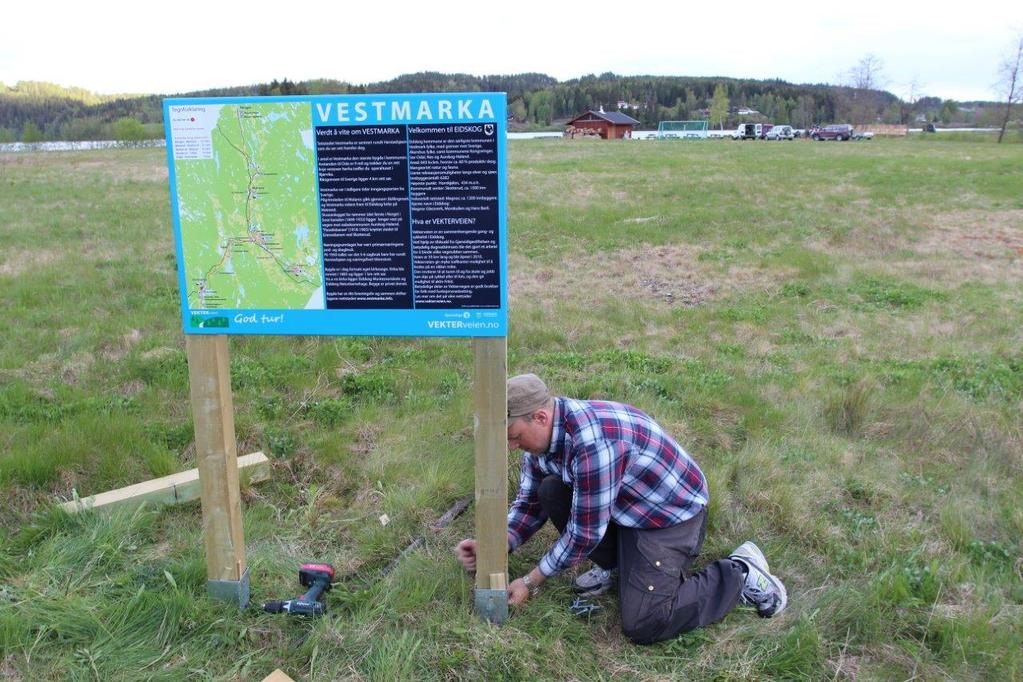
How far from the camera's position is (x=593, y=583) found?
368cm

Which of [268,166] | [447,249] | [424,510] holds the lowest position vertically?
[424,510]

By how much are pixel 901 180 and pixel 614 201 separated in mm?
9720

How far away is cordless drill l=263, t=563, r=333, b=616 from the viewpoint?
11.0 feet

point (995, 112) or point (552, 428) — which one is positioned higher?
point (995, 112)

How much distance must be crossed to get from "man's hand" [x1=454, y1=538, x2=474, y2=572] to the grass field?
0.08 m

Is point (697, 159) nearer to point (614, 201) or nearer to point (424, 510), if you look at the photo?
point (614, 201)

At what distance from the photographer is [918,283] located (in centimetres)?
1091

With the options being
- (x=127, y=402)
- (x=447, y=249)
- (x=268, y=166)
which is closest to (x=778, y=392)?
(x=447, y=249)

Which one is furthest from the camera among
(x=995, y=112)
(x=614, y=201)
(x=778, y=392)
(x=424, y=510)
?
(x=995, y=112)

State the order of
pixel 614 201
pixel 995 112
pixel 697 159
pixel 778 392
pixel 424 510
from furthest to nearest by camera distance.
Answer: pixel 995 112 → pixel 697 159 → pixel 614 201 → pixel 778 392 → pixel 424 510

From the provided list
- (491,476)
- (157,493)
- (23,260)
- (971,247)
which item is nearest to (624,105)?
(971,247)

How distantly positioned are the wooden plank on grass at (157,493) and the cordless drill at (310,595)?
107cm

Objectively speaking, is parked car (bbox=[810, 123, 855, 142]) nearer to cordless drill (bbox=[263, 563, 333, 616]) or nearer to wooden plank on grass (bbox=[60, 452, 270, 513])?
wooden plank on grass (bbox=[60, 452, 270, 513])

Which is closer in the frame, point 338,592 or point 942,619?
point 942,619
